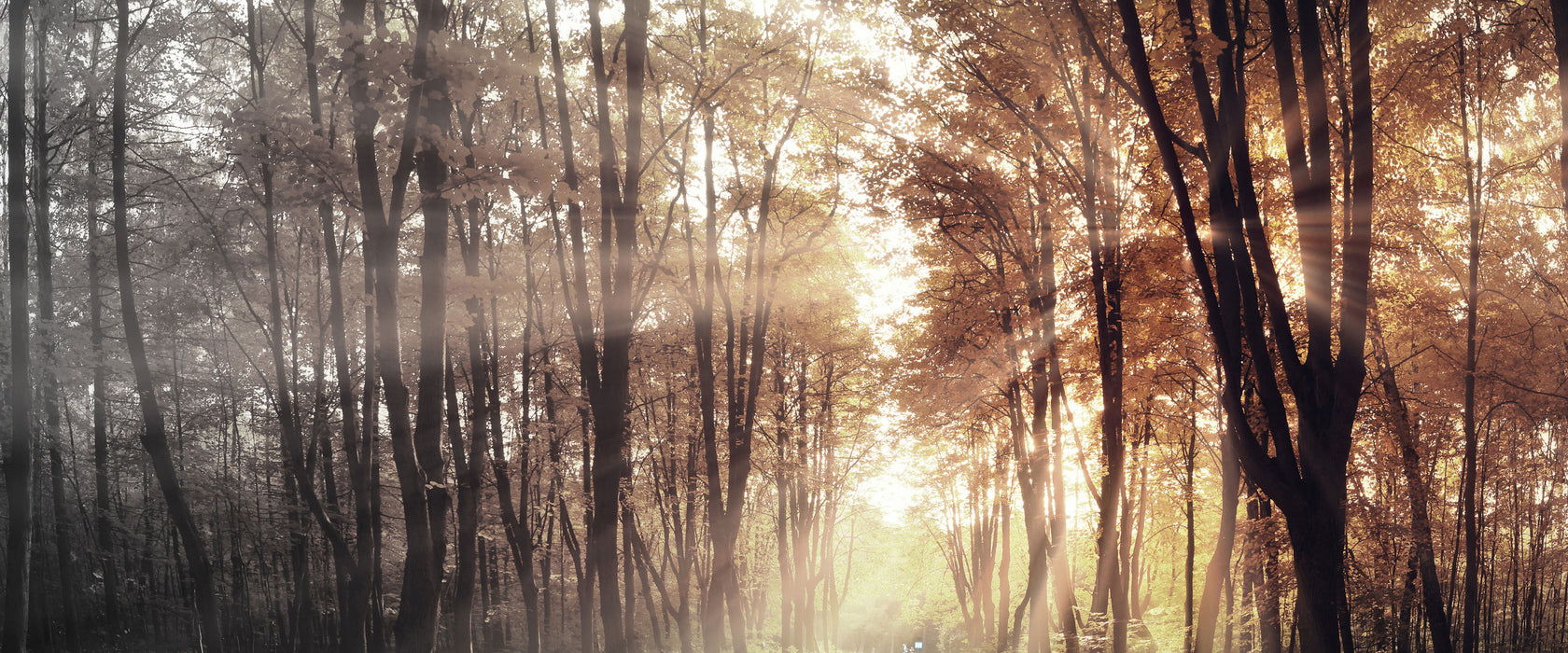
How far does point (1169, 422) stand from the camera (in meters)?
15.0

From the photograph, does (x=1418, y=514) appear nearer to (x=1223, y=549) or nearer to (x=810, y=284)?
(x=1223, y=549)

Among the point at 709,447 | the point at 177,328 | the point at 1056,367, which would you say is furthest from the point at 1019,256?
the point at 177,328

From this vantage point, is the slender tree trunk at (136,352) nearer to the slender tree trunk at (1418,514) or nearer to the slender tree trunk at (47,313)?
the slender tree trunk at (47,313)

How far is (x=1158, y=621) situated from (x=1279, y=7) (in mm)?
18203

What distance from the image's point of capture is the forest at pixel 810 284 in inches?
282

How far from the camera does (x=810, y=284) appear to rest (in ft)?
57.9

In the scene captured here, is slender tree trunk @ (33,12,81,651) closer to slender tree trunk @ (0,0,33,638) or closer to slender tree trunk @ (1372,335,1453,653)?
slender tree trunk @ (0,0,33,638)

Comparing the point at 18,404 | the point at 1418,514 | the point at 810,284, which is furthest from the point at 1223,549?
the point at 18,404

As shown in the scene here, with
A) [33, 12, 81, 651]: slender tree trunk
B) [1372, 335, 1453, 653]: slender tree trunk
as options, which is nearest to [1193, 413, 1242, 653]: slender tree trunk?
[1372, 335, 1453, 653]: slender tree trunk

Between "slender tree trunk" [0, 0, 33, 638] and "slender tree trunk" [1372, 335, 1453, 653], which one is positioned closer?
"slender tree trunk" [0, 0, 33, 638]

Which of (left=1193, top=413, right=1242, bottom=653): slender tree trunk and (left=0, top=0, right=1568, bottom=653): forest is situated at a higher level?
(left=0, top=0, right=1568, bottom=653): forest

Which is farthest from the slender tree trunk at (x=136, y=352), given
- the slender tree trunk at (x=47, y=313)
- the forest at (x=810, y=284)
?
the slender tree trunk at (x=47, y=313)

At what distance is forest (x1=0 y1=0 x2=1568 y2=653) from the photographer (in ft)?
23.5

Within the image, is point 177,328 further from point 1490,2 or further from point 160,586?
point 1490,2
